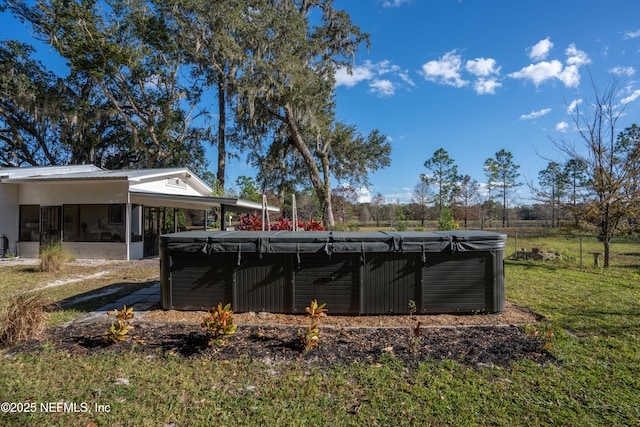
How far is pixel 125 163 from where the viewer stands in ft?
75.8

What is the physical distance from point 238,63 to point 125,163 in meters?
12.6

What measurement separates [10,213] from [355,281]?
14.2 meters

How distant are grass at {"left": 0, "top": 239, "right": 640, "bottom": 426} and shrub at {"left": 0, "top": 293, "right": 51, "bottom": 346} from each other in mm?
345

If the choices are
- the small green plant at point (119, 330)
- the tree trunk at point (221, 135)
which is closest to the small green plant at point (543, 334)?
the small green plant at point (119, 330)

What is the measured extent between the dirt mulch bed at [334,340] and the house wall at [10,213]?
36.9 feet

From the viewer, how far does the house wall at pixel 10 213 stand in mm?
11727

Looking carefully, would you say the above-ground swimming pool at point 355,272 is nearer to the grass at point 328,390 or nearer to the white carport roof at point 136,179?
the grass at point 328,390

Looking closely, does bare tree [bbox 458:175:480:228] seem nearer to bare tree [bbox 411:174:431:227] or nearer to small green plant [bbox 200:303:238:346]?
bare tree [bbox 411:174:431:227]

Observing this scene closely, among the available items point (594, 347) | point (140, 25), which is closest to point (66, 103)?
point (140, 25)

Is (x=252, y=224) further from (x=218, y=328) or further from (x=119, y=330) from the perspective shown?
(x=218, y=328)

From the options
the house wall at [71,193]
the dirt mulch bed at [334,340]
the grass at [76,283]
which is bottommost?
the grass at [76,283]

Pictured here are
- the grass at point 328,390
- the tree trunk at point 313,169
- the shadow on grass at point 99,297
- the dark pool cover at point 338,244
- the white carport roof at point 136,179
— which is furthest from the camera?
the tree trunk at point 313,169

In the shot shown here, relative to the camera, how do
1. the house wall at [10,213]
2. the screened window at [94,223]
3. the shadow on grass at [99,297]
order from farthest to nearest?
the house wall at [10,213]
the screened window at [94,223]
the shadow on grass at [99,297]

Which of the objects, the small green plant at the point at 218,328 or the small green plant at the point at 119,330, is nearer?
the small green plant at the point at 218,328
